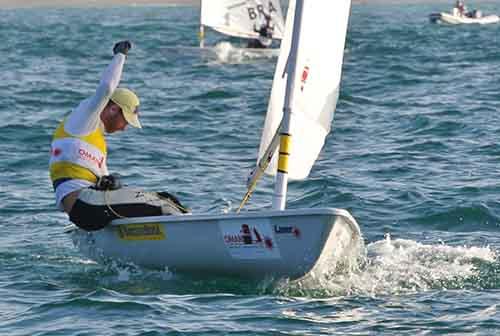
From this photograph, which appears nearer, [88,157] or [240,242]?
[240,242]

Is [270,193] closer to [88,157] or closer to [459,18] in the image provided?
[88,157]

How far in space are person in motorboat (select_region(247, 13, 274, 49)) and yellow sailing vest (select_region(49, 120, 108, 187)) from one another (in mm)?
20968

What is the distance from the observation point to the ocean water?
725cm

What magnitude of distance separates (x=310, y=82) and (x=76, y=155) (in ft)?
5.56

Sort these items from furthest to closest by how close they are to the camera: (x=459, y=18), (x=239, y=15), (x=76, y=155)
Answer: (x=459, y=18) → (x=239, y=15) → (x=76, y=155)

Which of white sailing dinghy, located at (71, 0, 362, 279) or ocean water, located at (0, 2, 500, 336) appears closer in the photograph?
ocean water, located at (0, 2, 500, 336)

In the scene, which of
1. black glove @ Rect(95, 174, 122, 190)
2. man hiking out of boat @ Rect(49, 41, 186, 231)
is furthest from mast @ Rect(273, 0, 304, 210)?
black glove @ Rect(95, 174, 122, 190)

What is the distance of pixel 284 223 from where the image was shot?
7.48 m

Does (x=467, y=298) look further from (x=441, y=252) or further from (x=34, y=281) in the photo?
(x=34, y=281)

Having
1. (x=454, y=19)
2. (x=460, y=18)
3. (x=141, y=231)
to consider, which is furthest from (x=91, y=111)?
(x=460, y=18)

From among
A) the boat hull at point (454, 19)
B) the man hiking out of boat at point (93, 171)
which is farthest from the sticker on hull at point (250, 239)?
the boat hull at point (454, 19)

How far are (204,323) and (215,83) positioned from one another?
15.2 meters

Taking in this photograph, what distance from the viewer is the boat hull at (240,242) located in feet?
24.4

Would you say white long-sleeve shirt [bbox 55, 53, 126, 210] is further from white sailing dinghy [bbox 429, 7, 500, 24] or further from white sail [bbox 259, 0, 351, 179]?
white sailing dinghy [bbox 429, 7, 500, 24]
